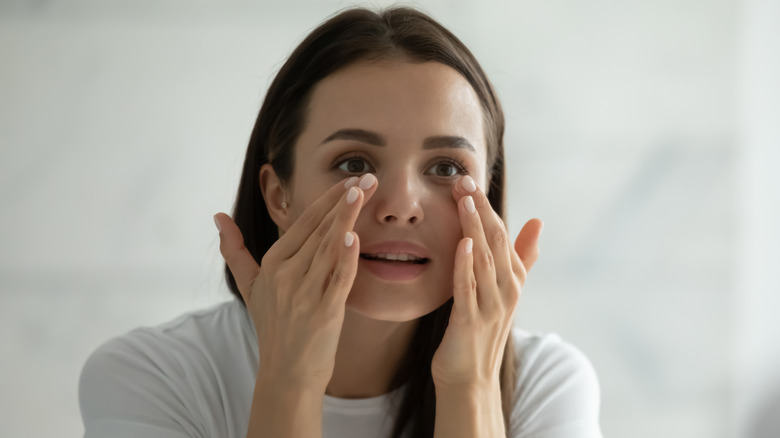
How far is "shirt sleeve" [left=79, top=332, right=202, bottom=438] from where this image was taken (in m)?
1.08

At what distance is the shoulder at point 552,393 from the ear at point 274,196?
0.49 meters

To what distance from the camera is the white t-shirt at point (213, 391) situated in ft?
3.64

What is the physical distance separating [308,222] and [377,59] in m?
0.27

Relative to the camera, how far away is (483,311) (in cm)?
108

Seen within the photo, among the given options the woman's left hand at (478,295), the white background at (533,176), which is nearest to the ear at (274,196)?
the woman's left hand at (478,295)

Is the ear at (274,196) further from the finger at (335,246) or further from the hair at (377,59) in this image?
the finger at (335,246)

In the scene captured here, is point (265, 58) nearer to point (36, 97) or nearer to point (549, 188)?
point (36, 97)

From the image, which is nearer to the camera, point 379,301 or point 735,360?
point 379,301

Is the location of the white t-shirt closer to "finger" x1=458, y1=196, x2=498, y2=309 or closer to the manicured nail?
"finger" x1=458, y1=196, x2=498, y2=309

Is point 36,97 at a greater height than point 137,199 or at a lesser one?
greater

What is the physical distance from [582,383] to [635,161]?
1.13 meters

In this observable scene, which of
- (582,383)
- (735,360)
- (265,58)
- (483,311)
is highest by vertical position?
(265,58)

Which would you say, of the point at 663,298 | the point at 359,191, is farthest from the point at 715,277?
the point at 359,191

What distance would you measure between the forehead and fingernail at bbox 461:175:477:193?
8 cm
